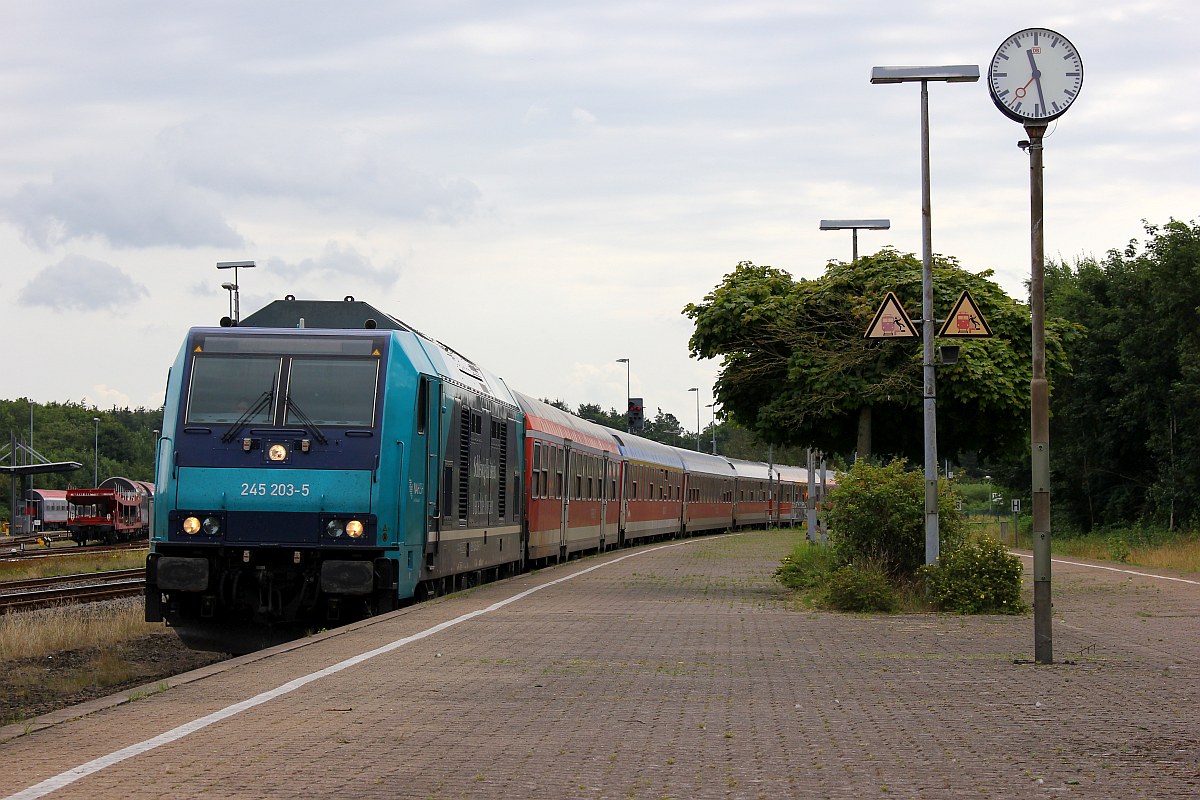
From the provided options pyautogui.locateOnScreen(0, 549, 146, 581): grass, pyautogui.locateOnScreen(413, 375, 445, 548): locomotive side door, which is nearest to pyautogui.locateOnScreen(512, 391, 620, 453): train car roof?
pyautogui.locateOnScreen(413, 375, 445, 548): locomotive side door

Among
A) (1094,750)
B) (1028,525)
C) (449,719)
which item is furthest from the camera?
(1028,525)

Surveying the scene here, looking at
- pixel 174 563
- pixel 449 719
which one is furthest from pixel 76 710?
pixel 174 563

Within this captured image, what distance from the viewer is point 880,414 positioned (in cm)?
2508

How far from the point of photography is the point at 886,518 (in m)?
21.0

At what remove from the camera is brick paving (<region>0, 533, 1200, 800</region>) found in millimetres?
7145

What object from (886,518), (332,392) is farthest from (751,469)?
(332,392)

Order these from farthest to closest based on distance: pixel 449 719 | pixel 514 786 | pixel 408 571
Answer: pixel 408 571 < pixel 449 719 < pixel 514 786

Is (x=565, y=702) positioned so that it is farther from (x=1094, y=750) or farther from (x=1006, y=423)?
(x=1006, y=423)

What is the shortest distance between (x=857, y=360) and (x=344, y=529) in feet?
36.1

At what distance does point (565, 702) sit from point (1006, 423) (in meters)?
16.0

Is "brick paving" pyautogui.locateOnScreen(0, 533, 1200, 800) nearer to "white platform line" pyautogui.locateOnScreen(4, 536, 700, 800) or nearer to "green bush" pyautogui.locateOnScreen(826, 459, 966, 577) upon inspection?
"white platform line" pyautogui.locateOnScreen(4, 536, 700, 800)

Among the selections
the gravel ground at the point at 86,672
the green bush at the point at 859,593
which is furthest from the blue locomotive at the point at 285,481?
the green bush at the point at 859,593

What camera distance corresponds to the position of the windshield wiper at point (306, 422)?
1558cm

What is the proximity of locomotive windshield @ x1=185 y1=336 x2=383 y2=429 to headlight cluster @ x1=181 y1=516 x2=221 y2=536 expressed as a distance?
1013 mm
